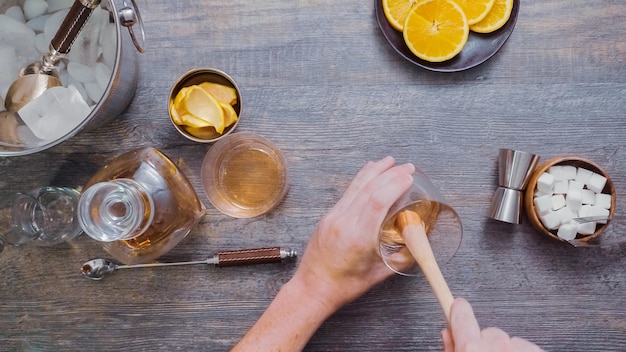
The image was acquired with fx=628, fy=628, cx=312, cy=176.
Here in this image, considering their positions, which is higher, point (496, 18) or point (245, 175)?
point (496, 18)

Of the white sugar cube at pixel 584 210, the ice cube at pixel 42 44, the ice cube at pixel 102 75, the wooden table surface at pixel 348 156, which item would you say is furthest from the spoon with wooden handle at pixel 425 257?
the ice cube at pixel 42 44

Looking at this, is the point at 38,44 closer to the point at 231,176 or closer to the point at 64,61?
the point at 64,61

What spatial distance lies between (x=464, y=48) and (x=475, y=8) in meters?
0.08

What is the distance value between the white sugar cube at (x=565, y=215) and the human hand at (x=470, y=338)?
0.36 metres

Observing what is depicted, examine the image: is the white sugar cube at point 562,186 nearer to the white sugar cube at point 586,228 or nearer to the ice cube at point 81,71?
the white sugar cube at point 586,228

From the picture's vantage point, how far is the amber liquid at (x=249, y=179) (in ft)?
4.23

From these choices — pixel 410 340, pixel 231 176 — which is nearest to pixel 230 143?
pixel 231 176

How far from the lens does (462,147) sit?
50.3 inches

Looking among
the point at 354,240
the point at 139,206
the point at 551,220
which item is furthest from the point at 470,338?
the point at 139,206

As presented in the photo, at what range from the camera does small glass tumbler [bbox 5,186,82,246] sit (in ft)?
4.21

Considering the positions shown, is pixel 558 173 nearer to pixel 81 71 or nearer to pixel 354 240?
pixel 354 240

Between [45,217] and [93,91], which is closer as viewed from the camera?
[93,91]

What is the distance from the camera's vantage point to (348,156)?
1282 mm

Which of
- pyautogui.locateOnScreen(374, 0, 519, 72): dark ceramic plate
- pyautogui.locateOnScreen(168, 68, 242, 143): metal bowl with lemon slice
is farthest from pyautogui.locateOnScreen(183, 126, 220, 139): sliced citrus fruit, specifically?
pyautogui.locateOnScreen(374, 0, 519, 72): dark ceramic plate
